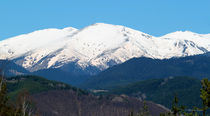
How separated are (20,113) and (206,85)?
75.9m

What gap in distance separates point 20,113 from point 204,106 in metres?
75.9

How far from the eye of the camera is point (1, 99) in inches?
4929

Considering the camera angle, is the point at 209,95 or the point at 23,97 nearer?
the point at 209,95

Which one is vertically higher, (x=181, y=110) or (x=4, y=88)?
(x=4, y=88)

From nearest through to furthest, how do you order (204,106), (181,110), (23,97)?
(204,106)
(181,110)
(23,97)

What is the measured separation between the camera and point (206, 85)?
56062 millimetres

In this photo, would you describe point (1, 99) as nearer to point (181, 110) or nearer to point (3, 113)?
point (3, 113)

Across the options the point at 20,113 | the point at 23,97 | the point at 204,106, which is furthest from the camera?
the point at 20,113

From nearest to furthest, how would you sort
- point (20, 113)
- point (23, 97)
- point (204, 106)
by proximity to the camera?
point (204, 106) < point (23, 97) < point (20, 113)

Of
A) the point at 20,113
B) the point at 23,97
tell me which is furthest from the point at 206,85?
the point at 20,113

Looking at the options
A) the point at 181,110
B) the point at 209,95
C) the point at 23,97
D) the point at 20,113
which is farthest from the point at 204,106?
the point at 20,113

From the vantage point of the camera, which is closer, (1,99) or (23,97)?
(23,97)

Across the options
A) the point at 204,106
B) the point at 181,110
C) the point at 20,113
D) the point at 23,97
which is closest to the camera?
the point at 204,106

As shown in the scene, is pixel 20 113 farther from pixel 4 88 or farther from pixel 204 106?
pixel 204 106
